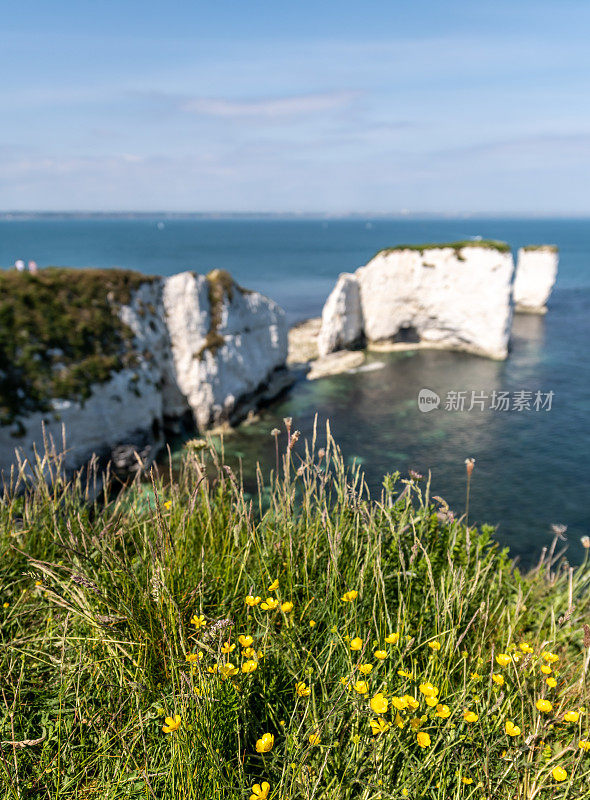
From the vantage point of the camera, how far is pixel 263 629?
3.66m

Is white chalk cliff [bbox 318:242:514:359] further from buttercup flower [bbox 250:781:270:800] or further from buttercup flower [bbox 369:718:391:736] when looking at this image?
buttercup flower [bbox 250:781:270:800]

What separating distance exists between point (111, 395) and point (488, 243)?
30.7 m

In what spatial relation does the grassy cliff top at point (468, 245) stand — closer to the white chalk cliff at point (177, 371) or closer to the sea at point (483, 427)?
the sea at point (483, 427)

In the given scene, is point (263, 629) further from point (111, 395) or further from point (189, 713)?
point (111, 395)

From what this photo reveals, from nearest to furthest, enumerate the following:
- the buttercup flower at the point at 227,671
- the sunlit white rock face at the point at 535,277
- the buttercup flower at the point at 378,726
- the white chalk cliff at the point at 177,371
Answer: the buttercup flower at the point at 378,726
the buttercup flower at the point at 227,671
the white chalk cliff at the point at 177,371
the sunlit white rock face at the point at 535,277

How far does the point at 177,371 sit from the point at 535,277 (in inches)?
1822

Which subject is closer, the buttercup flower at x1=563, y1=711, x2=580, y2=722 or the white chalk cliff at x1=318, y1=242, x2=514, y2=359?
the buttercup flower at x1=563, y1=711, x2=580, y2=722

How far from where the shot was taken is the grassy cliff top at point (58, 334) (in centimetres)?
1831

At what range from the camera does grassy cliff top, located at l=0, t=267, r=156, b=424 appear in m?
18.3

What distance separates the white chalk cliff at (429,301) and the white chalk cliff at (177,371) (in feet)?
34.0

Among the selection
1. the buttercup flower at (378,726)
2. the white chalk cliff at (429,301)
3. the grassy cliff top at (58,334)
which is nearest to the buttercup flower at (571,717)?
the buttercup flower at (378,726)

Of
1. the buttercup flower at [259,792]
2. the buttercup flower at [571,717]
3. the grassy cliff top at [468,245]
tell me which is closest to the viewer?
the buttercup flower at [259,792]

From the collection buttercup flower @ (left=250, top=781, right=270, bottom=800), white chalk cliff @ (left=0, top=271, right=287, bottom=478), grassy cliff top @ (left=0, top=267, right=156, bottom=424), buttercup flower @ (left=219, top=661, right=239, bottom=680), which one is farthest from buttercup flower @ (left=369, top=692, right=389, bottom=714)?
grassy cliff top @ (left=0, top=267, right=156, bottom=424)

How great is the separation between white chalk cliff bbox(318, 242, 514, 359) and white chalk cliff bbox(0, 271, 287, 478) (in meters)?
10.4
